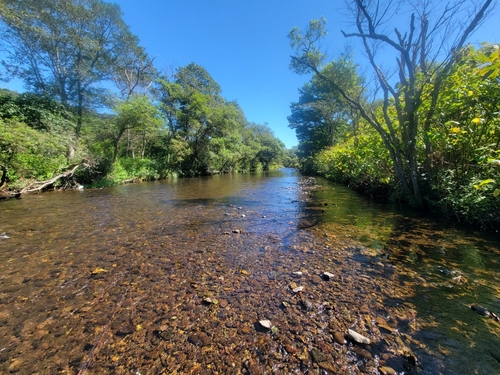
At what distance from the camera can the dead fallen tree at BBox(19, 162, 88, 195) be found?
34.7 feet

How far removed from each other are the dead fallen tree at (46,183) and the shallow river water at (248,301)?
25.3 feet

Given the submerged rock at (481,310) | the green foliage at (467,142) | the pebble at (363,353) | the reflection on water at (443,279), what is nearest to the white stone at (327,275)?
the reflection on water at (443,279)

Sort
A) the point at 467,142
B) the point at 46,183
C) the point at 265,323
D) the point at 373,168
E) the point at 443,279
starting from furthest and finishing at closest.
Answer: the point at 46,183 < the point at 373,168 < the point at 467,142 < the point at 443,279 < the point at 265,323

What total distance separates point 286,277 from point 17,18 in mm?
27453

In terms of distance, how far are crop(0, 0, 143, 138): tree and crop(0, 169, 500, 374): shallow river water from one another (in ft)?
71.6

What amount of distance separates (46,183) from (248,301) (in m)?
15.1

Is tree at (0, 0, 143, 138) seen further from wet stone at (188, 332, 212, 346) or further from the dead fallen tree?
wet stone at (188, 332, 212, 346)

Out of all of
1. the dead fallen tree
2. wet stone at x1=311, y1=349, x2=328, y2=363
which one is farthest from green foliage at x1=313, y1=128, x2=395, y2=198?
the dead fallen tree

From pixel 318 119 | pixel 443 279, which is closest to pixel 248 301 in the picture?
pixel 443 279

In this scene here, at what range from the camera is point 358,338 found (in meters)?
2.01

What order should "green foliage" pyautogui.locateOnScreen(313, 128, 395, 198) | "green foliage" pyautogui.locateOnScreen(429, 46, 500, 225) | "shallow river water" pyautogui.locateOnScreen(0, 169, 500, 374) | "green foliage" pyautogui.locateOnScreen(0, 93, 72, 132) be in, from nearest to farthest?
1. "shallow river water" pyautogui.locateOnScreen(0, 169, 500, 374)
2. "green foliage" pyautogui.locateOnScreen(429, 46, 500, 225)
3. "green foliage" pyautogui.locateOnScreen(313, 128, 395, 198)
4. "green foliage" pyautogui.locateOnScreen(0, 93, 72, 132)

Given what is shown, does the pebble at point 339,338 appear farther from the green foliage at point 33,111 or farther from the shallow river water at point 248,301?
the green foliage at point 33,111

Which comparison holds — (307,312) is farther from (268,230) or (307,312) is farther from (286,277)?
(268,230)

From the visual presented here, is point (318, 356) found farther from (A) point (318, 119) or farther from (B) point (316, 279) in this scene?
(A) point (318, 119)
